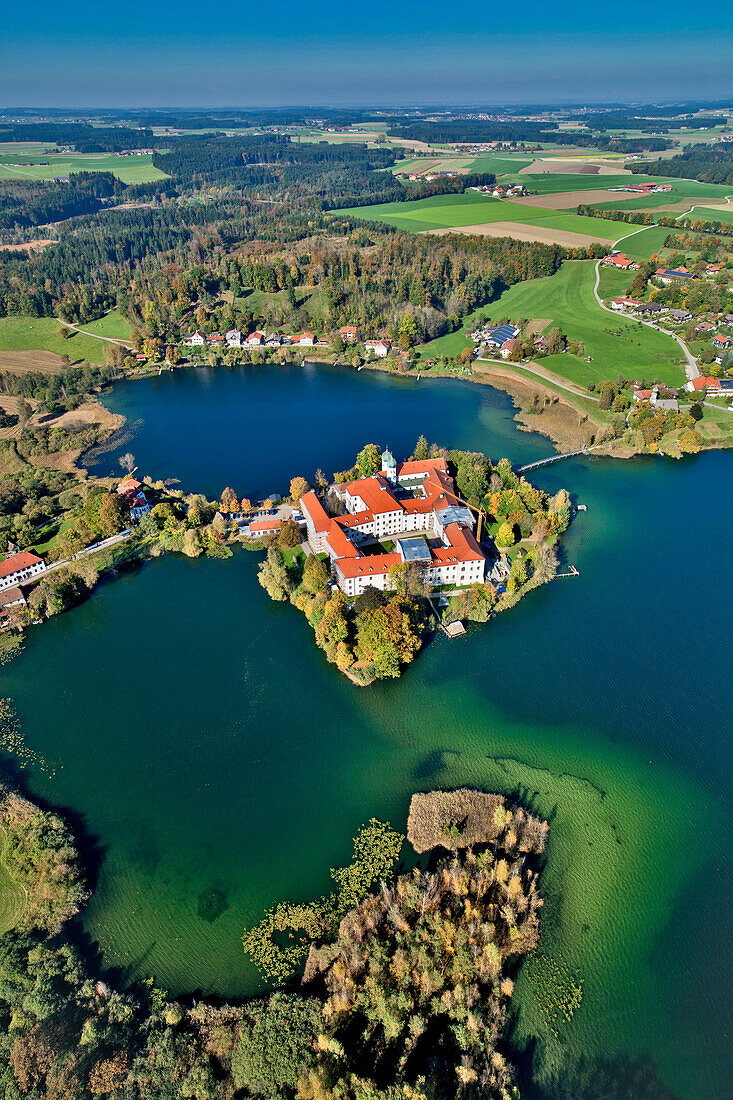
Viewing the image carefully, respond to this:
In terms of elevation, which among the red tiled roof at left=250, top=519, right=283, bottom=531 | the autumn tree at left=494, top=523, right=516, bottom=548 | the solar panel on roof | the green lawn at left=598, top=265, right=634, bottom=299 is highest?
the green lawn at left=598, top=265, right=634, bottom=299

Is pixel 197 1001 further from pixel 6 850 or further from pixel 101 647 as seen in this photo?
pixel 101 647

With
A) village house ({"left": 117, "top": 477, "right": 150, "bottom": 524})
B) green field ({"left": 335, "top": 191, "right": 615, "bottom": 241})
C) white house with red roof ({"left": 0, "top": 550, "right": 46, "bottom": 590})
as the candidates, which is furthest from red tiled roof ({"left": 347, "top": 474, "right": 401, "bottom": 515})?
green field ({"left": 335, "top": 191, "right": 615, "bottom": 241})

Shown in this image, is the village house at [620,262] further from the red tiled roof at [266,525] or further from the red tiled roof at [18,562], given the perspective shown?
the red tiled roof at [18,562]

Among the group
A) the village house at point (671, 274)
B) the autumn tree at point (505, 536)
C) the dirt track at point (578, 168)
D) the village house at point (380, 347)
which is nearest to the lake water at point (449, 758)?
the autumn tree at point (505, 536)

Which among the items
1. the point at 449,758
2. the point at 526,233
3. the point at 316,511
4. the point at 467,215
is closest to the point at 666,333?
the point at 526,233

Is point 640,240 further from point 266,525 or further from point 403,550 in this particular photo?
point 403,550

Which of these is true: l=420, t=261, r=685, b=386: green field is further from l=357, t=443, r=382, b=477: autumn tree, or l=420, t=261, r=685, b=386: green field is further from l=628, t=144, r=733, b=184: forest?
l=628, t=144, r=733, b=184: forest

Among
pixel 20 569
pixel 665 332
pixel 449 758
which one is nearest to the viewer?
pixel 449 758
